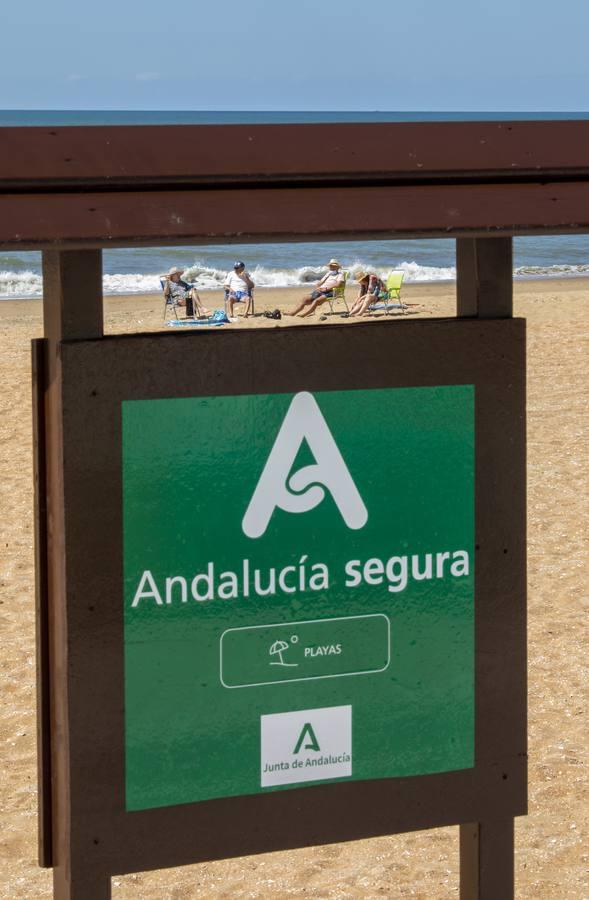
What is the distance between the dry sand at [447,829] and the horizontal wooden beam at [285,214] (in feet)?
7.44

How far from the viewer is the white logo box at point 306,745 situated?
7.64 ft

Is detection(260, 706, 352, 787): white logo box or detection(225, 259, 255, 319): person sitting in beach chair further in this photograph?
detection(225, 259, 255, 319): person sitting in beach chair

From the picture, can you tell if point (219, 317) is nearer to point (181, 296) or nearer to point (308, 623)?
point (181, 296)

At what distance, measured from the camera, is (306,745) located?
7.73 ft

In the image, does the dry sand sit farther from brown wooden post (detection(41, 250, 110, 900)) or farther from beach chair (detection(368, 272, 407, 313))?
beach chair (detection(368, 272, 407, 313))

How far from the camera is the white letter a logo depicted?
228cm

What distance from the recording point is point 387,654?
7.83ft

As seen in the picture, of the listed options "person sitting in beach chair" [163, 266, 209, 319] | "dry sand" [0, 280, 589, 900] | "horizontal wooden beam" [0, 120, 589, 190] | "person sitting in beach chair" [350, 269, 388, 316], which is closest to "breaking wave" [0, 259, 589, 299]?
"person sitting in beach chair" [163, 266, 209, 319]

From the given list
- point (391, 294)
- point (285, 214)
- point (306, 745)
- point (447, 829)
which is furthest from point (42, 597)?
point (391, 294)

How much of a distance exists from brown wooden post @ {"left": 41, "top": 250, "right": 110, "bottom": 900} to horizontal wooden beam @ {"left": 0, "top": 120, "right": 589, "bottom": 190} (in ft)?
0.85

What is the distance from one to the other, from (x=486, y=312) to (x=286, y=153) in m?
0.59

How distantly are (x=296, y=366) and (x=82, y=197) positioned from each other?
537mm

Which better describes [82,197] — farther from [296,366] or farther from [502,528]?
[502,528]

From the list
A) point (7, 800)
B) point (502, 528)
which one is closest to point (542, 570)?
point (7, 800)
